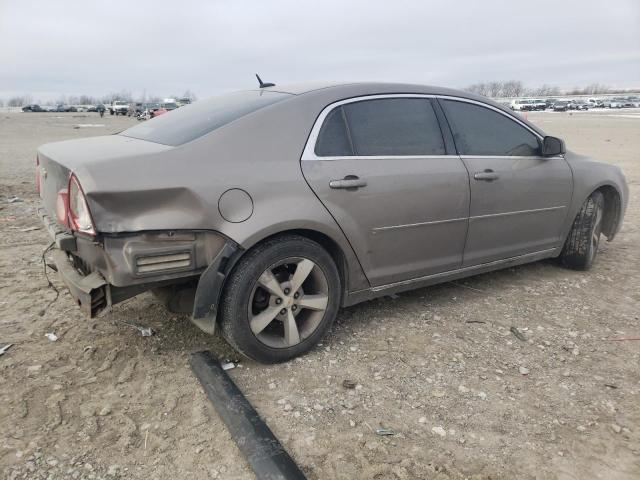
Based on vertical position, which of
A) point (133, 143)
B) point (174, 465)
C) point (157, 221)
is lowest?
point (174, 465)

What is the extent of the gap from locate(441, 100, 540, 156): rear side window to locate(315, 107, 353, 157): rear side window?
38.7 inches

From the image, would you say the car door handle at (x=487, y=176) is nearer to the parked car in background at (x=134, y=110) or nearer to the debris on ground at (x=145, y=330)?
the debris on ground at (x=145, y=330)

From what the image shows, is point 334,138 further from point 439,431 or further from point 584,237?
point 584,237

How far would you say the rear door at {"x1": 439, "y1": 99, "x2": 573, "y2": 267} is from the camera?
3.97 metres

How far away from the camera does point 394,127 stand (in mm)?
3633

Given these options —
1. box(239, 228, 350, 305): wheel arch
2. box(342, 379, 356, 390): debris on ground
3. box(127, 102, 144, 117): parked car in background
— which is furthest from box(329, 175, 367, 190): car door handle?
box(127, 102, 144, 117): parked car in background

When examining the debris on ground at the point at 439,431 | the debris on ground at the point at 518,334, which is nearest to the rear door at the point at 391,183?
the debris on ground at the point at 518,334

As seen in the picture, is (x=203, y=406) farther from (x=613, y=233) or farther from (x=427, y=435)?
(x=613, y=233)

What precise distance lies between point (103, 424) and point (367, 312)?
2.04 meters

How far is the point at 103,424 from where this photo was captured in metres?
2.66

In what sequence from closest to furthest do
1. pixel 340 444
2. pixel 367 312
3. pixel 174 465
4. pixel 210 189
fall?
pixel 174 465 → pixel 340 444 → pixel 210 189 → pixel 367 312

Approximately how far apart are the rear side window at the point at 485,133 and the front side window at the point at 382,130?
199 millimetres

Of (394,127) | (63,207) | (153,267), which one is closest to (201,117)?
(63,207)

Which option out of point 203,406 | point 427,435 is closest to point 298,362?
point 203,406
